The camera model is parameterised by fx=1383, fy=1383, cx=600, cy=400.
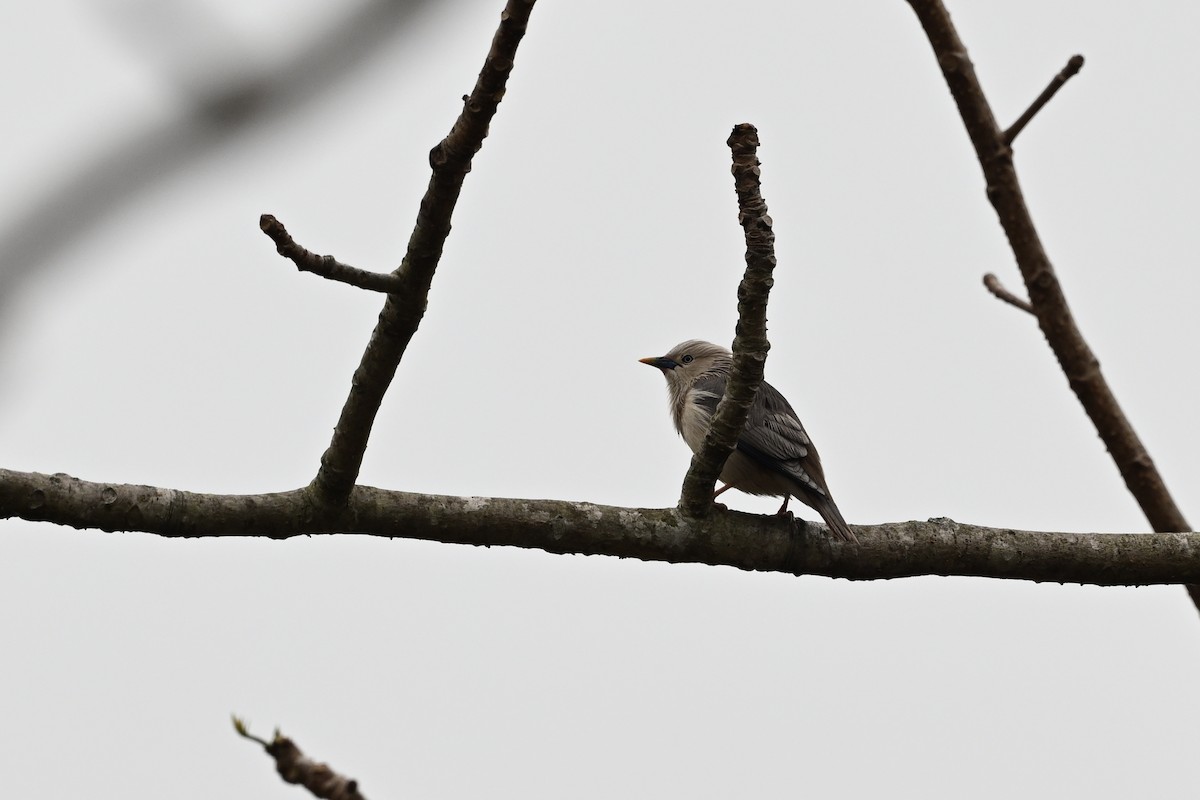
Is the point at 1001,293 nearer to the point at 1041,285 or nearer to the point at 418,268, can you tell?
the point at 1041,285

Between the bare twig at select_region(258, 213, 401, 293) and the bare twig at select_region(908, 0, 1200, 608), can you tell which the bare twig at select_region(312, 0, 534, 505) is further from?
the bare twig at select_region(908, 0, 1200, 608)

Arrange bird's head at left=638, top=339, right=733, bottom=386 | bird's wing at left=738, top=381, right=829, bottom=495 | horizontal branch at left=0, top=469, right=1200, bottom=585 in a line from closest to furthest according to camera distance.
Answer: horizontal branch at left=0, top=469, right=1200, bottom=585 → bird's wing at left=738, top=381, right=829, bottom=495 → bird's head at left=638, top=339, right=733, bottom=386

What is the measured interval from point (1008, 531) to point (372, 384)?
102 inches

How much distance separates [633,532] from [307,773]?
2.90 metres

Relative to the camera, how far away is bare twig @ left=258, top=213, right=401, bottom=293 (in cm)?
379

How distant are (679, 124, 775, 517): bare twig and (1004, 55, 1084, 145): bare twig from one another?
0.97m

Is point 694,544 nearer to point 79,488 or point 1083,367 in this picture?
point 1083,367

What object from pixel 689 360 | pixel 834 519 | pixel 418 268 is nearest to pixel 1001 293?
pixel 834 519

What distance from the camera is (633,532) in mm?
5148

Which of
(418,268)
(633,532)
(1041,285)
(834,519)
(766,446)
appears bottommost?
(633,532)

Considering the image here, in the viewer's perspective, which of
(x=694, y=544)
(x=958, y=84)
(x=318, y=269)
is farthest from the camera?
(x=694, y=544)

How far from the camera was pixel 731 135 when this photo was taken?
4.25 meters

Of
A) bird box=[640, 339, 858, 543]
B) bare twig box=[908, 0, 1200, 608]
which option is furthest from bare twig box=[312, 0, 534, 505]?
bird box=[640, 339, 858, 543]

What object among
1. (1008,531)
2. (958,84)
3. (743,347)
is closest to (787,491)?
(1008,531)
